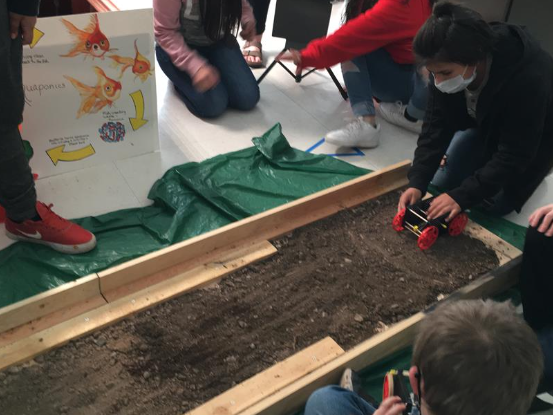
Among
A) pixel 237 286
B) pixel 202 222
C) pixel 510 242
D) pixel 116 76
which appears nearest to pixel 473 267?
pixel 510 242

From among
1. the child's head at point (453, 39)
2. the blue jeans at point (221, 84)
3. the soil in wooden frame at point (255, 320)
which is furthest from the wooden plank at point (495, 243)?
the blue jeans at point (221, 84)

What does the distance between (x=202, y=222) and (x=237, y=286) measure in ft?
1.31

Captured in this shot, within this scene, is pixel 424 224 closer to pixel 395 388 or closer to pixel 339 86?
pixel 395 388

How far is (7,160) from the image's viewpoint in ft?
5.11

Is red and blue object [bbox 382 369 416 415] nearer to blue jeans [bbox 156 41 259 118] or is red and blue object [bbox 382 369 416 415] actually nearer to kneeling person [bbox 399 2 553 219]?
kneeling person [bbox 399 2 553 219]

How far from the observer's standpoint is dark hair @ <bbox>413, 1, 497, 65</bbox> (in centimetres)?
154

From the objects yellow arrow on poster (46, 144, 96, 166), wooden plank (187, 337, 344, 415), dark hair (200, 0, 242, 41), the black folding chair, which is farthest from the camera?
the black folding chair

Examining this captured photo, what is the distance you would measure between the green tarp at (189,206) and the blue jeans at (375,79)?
1.38ft

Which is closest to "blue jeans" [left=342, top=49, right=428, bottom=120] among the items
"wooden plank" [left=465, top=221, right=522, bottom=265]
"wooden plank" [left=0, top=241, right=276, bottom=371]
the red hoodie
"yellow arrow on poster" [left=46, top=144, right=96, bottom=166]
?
the red hoodie

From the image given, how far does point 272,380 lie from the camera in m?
1.46

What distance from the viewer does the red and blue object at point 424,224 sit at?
191cm

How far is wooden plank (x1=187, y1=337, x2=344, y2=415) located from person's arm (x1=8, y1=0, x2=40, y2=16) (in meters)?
1.15

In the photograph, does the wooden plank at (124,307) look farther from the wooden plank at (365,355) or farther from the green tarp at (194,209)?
the wooden plank at (365,355)

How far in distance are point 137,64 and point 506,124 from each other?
141 cm
